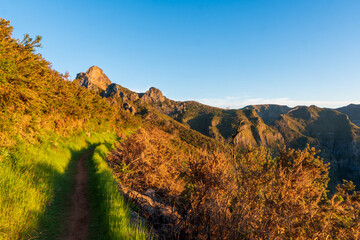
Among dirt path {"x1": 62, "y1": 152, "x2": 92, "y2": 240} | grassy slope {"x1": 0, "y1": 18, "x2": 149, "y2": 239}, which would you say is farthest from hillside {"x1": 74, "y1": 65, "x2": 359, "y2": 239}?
grassy slope {"x1": 0, "y1": 18, "x2": 149, "y2": 239}

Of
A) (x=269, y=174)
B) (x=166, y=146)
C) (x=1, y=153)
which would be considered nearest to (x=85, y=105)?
(x=166, y=146)

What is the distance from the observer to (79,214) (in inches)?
199

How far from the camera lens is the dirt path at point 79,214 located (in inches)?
163

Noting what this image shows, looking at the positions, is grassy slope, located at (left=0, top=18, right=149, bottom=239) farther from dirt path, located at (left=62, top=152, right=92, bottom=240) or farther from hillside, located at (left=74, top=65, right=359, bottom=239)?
hillside, located at (left=74, top=65, right=359, bottom=239)

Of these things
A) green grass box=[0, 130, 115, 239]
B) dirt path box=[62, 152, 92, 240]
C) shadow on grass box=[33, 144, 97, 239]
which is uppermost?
green grass box=[0, 130, 115, 239]

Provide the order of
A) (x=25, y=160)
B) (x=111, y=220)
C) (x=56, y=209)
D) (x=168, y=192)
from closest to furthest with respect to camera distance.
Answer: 1. (x=111, y=220)
2. (x=56, y=209)
3. (x=25, y=160)
4. (x=168, y=192)

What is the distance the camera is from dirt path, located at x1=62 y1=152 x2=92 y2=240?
13.6ft

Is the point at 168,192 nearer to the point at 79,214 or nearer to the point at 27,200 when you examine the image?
the point at 79,214

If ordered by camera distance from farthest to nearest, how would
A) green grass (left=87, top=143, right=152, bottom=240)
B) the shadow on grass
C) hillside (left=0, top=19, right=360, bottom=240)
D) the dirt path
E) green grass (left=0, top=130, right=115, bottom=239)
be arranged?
the dirt path → the shadow on grass → hillside (left=0, top=19, right=360, bottom=240) → green grass (left=87, top=143, right=152, bottom=240) → green grass (left=0, top=130, right=115, bottom=239)

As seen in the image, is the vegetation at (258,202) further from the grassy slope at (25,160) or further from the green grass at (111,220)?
the grassy slope at (25,160)

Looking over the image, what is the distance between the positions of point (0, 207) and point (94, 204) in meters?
2.74

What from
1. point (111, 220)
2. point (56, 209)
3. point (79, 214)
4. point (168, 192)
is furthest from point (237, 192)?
point (56, 209)

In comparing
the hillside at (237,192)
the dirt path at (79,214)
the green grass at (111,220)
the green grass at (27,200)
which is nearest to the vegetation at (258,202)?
the hillside at (237,192)

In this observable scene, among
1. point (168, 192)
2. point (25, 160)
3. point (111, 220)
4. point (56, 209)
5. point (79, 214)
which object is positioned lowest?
point (168, 192)
